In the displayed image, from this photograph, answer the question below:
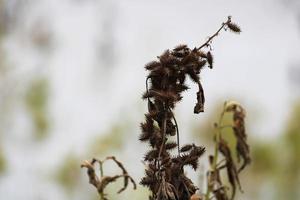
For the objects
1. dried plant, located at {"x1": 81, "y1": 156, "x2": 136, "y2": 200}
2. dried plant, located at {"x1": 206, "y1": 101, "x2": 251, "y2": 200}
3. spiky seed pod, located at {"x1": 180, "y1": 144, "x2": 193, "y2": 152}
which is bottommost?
dried plant, located at {"x1": 206, "y1": 101, "x2": 251, "y2": 200}

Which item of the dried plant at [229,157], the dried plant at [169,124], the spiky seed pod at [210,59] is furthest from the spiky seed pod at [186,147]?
the dried plant at [229,157]

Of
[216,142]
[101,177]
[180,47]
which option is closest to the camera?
[216,142]

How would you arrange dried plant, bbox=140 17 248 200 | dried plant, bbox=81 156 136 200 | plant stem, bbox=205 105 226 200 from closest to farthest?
plant stem, bbox=205 105 226 200 → dried plant, bbox=81 156 136 200 → dried plant, bbox=140 17 248 200

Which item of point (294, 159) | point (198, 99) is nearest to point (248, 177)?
point (294, 159)

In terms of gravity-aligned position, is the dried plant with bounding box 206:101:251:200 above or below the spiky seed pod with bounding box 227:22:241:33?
below

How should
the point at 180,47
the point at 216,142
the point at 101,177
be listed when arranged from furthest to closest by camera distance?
the point at 180,47 < the point at 101,177 < the point at 216,142

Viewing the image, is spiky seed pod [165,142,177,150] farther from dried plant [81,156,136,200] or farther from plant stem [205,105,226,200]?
plant stem [205,105,226,200]

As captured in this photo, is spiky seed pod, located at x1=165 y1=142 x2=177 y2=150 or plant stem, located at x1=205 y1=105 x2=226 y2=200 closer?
plant stem, located at x1=205 y1=105 x2=226 y2=200

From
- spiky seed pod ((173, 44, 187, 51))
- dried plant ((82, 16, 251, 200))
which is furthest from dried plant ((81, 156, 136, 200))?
spiky seed pod ((173, 44, 187, 51))

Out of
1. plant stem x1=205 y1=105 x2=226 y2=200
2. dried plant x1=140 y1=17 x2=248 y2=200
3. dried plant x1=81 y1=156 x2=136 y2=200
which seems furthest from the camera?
dried plant x1=140 y1=17 x2=248 y2=200

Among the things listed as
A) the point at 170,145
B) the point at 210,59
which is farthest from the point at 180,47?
the point at 170,145

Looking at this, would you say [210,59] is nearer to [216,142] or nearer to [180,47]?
[180,47]

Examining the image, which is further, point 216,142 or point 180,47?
point 180,47
